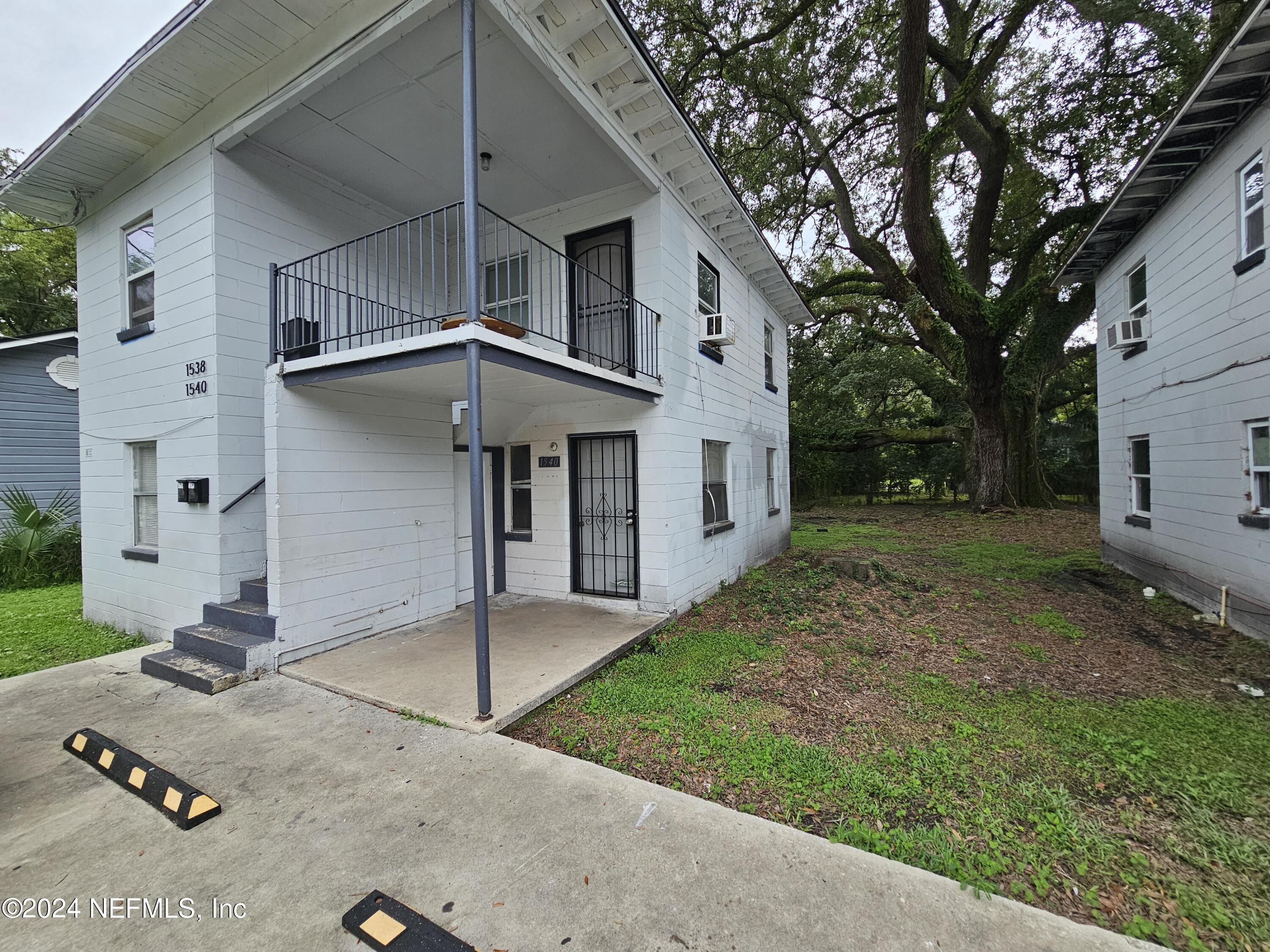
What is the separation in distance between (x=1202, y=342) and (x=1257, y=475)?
5.68ft

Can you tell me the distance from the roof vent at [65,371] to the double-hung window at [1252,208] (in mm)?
16084

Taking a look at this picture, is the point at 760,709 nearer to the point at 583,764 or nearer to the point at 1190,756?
the point at 583,764

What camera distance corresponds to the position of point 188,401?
511 centimetres

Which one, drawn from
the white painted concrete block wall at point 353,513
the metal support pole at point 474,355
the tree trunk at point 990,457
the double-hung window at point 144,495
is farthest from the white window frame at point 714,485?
the tree trunk at point 990,457

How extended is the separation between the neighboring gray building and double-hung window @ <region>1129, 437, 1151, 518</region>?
1683 cm

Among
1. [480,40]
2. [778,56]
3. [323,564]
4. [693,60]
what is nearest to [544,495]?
[323,564]

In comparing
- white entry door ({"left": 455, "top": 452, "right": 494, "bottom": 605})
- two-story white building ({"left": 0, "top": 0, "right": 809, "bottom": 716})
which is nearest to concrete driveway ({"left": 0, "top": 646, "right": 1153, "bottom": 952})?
two-story white building ({"left": 0, "top": 0, "right": 809, "bottom": 716})

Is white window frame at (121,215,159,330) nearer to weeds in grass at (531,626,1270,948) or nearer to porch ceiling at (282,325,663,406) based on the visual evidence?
porch ceiling at (282,325,663,406)

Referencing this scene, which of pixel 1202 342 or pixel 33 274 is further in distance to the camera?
pixel 33 274

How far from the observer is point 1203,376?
5758mm

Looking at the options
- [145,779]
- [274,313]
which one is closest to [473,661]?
[145,779]

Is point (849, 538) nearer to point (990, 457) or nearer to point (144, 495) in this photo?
point (990, 457)

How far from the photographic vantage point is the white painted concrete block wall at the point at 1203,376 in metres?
4.93

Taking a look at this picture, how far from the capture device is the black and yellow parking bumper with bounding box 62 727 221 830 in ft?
8.46
